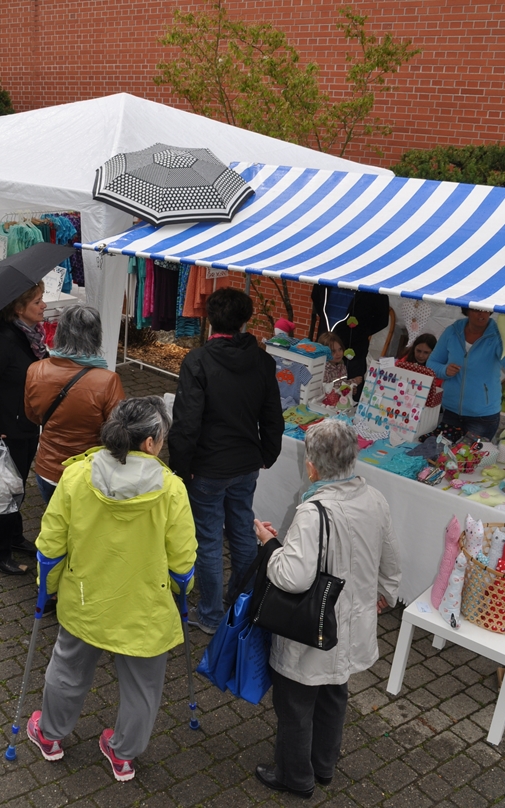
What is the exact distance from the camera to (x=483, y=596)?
3598 mm

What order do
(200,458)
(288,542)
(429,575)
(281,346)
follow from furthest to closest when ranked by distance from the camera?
1. (281,346)
2. (429,575)
3. (200,458)
4. (288,542)

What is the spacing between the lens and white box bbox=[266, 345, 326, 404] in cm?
524

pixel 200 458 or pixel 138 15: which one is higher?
pixel 138 15

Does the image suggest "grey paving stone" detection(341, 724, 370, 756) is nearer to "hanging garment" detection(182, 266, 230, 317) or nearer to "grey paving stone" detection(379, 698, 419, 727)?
"grey paving stone" detection(379, 698, 419, 727)

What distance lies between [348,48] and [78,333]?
21.6 feet

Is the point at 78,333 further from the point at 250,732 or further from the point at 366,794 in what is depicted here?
the point at 366,794

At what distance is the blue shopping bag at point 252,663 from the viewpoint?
290 centimetres

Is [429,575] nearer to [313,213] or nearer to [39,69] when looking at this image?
[313,213]

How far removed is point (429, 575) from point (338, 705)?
160cm

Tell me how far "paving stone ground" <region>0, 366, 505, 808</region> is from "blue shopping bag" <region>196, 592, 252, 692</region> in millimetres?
546

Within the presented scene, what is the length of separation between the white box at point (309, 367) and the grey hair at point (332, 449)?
2437 millimetres

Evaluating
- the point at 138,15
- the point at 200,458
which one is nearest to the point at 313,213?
the point at 200,458

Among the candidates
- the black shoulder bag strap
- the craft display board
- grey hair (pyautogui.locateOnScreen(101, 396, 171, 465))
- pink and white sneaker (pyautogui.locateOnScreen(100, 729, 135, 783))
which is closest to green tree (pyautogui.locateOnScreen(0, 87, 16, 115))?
the craft display board

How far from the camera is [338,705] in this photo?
117 inches
